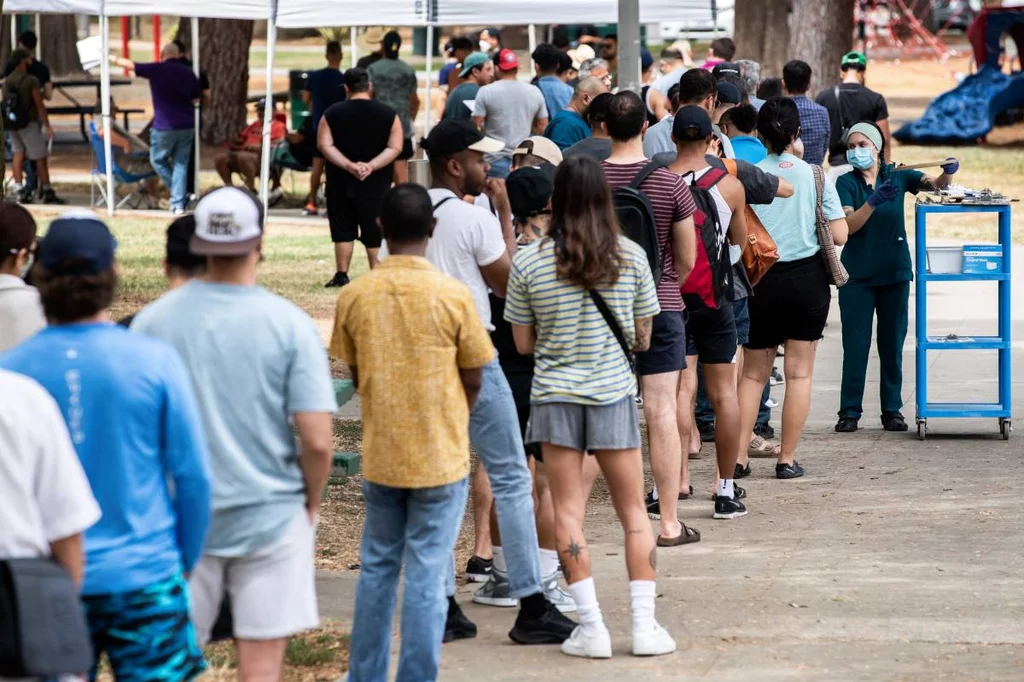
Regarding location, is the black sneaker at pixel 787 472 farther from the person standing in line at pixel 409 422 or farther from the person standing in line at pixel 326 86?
the person standing in line at pixel 326 86

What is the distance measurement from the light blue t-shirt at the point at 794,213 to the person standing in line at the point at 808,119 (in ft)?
9.25

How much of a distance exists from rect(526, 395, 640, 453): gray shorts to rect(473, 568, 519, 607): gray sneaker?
84 cm

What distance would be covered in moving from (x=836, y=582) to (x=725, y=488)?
1078 millimetres

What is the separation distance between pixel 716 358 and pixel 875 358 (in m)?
4.54

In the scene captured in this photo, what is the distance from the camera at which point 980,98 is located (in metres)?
27.7

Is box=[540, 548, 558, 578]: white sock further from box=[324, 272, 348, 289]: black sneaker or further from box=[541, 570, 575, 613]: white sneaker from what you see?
box=[324, 272, 348, 289]: black sneaker

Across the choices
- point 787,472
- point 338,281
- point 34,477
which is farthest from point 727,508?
point 338,281

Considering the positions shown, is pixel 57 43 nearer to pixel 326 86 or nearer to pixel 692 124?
pixel 326 86

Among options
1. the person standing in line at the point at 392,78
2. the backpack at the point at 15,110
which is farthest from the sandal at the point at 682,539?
the backpack at the point at 15,110

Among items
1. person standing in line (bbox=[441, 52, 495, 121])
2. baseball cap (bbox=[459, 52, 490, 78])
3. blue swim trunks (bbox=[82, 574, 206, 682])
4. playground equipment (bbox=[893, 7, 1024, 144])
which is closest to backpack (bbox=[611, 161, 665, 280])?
blue swim trunks (bbox=[82, 574, 206, 682])

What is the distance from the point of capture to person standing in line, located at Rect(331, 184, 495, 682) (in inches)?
184

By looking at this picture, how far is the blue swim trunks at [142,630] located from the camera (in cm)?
356

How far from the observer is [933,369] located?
10914mm

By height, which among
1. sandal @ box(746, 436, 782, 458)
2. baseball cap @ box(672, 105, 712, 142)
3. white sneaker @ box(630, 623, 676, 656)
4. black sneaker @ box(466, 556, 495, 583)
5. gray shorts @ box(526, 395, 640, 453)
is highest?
baseball cap @ box(672, 105, 712, 142)
